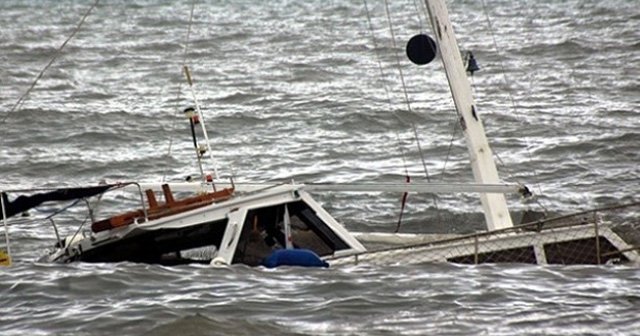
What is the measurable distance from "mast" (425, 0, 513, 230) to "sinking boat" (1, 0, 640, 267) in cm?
79

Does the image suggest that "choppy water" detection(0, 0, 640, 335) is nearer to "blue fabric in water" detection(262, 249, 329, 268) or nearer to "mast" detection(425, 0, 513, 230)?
"blue fabric in water" detection(262, 249, 329, 268)

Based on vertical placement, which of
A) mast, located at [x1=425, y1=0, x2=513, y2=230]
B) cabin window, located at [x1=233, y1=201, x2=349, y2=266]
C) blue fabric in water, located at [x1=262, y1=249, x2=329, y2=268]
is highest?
mast, located at [x1=425, y1=0, x2=513, y2=230]

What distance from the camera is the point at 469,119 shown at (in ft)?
71.3

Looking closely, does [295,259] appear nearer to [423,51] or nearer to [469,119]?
[469,119]

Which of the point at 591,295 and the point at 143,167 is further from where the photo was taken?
the point at 143,167

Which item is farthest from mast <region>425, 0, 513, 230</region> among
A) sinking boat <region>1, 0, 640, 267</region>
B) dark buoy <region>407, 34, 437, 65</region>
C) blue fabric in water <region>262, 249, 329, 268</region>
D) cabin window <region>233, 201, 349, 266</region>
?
blue fabric in water <region>262, 249, 329, 268</region>

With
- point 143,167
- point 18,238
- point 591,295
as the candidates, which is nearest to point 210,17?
point 143,167

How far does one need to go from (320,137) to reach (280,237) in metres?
14.2

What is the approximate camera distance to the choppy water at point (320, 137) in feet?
54.4

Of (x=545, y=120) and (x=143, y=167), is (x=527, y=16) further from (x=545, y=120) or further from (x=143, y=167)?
(x=143, y=167)

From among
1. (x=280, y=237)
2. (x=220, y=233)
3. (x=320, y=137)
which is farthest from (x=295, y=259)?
(x=320, y=137)

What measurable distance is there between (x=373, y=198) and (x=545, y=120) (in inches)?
319

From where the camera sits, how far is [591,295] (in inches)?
669

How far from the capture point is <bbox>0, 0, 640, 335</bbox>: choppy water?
16594mm
